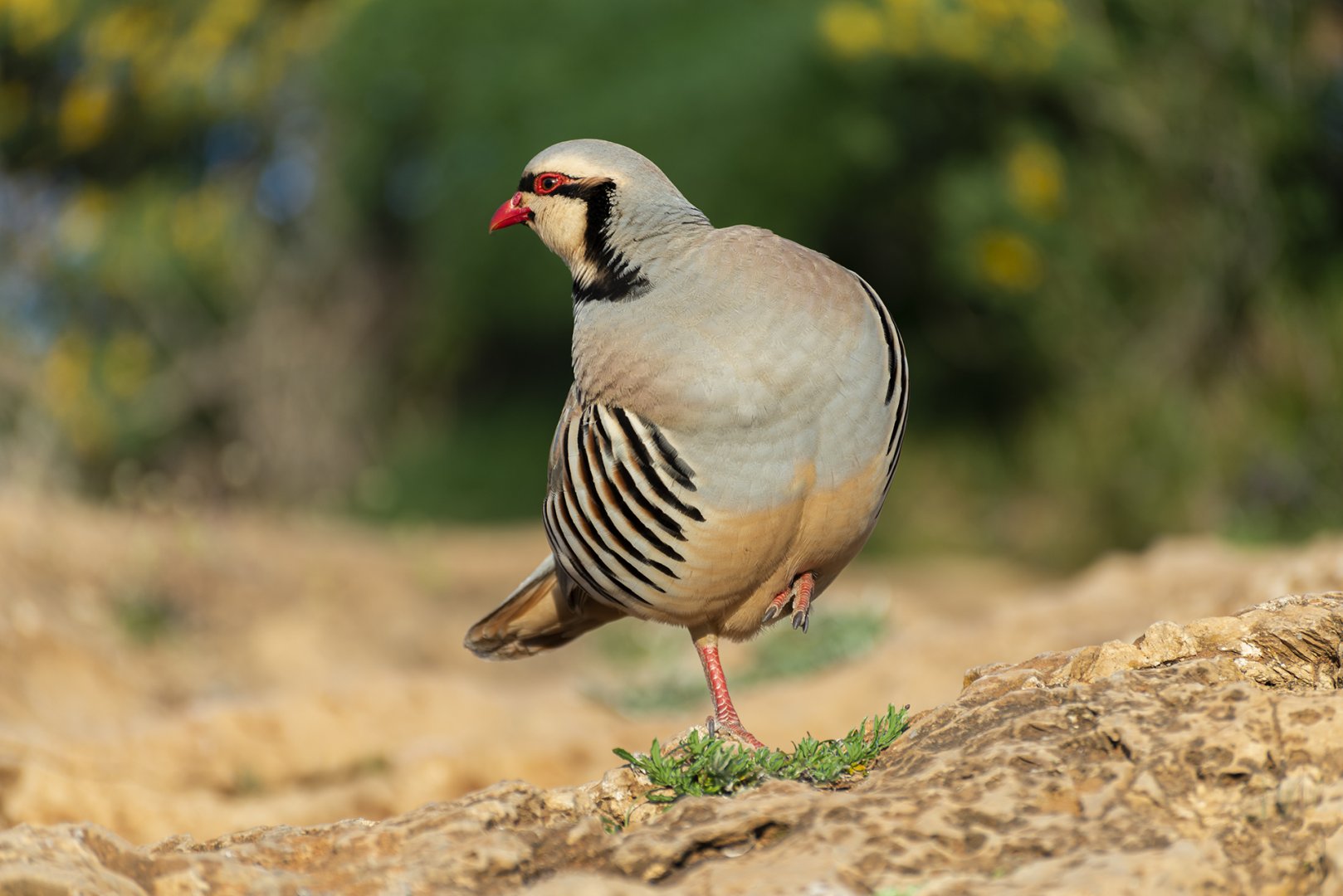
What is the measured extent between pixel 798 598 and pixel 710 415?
0.64m

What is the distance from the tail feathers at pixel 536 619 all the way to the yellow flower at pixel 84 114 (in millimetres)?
13510

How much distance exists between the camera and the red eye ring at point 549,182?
3.94 m

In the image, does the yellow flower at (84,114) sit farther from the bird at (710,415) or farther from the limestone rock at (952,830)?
the limestone rock at (952,830)

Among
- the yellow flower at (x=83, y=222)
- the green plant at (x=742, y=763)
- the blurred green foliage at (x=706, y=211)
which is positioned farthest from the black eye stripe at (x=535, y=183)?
the yellow flower at (x=83, y=222)

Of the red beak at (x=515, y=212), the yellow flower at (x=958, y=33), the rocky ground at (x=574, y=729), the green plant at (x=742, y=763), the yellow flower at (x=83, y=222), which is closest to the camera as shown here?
the rocky ground at (x=574, y=729)

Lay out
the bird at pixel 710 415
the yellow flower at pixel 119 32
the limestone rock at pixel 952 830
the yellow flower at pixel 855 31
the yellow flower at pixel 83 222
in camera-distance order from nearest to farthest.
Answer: the limestone rock at pixel 952 830
the bird at pixel 710 415
the yellow flower at pixel 855 31
the yellow flower at pixel 119 32
the yellow flower at pixel 83 222

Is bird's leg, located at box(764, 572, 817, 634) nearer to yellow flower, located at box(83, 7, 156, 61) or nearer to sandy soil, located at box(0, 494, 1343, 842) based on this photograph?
sandy soil, located at box(0, 494, 1343, 842)

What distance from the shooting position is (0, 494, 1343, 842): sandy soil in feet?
17.3

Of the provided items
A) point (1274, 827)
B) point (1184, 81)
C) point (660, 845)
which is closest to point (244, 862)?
point (660, 845)

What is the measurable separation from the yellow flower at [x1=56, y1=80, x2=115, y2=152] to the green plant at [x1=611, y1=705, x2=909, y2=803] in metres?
15.1

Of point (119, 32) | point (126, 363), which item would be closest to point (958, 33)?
point (119, 32)

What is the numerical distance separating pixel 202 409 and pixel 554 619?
13.0m

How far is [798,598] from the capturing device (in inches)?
151

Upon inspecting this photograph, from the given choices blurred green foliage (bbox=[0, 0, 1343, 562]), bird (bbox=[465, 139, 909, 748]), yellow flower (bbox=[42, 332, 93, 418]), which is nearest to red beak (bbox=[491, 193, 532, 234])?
bird (bbox=[465, 139, 909, 748])
